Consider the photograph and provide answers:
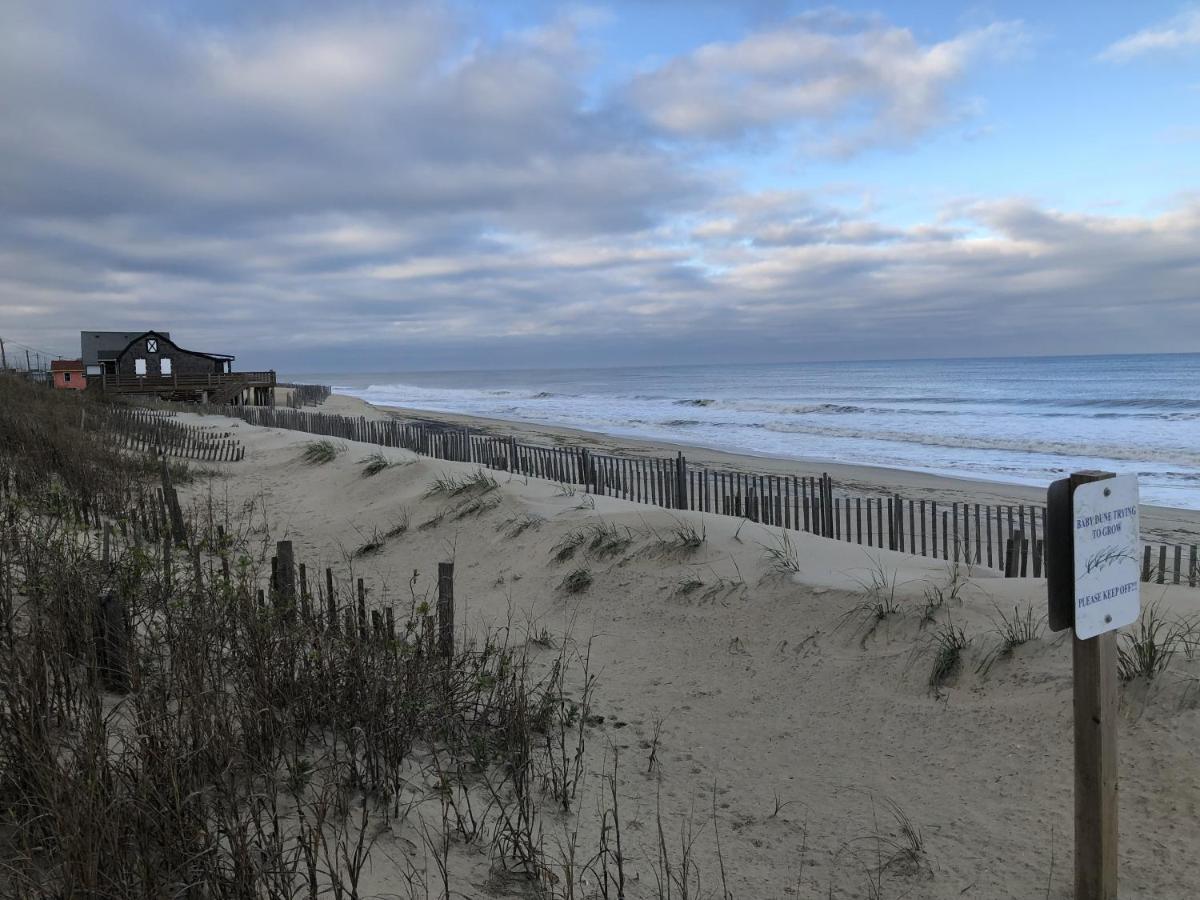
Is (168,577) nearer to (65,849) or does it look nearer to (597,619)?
(65,849)

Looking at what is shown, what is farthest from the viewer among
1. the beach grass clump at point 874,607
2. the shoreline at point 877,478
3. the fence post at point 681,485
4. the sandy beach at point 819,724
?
the shoreline at point 877,478

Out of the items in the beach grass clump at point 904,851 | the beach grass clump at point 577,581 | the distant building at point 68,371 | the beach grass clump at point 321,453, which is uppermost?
the distant building at point 68,371

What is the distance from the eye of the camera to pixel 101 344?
180 feet

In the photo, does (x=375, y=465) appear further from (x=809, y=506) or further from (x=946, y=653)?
(x=946, y=653)

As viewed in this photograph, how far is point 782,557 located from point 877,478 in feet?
43.9

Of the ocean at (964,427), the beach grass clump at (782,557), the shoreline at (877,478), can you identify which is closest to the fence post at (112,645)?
the beach grass clump at (782,557)

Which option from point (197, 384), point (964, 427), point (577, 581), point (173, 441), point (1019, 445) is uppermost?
point (197, 384)

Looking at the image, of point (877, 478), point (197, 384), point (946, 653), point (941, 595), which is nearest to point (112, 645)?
point (946, 653)

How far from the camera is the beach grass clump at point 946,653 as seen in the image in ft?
17.1

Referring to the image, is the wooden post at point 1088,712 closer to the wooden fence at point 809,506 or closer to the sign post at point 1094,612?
the sign post at point 1094,612

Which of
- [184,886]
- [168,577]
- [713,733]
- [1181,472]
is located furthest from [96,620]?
[1181,472]

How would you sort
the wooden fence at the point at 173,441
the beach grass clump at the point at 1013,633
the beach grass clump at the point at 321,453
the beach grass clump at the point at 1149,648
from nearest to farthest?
the beach grass clump at the point at 1149,648
the beach grass clump at the point at 1013,633
the beach grass clump at the point at 321,453
the wooden fence at the point at 173,441

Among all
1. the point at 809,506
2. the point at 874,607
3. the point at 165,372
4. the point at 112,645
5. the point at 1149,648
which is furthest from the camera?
the point at 165,372

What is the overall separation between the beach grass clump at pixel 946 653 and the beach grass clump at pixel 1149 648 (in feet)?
3.04
